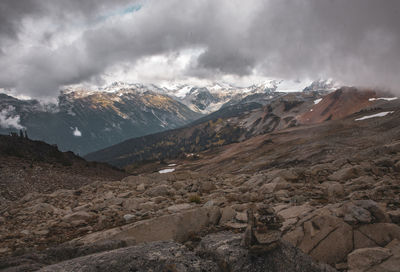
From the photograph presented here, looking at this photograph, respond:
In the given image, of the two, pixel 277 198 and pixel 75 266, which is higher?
pixel 75 266

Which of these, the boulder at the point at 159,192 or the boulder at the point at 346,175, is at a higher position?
the boulder at the point at 159,192

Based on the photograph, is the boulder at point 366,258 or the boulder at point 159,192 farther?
the boulder at point 159,192

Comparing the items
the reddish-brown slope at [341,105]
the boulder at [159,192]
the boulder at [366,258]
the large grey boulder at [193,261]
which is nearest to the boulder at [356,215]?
the boulder at [366,258]

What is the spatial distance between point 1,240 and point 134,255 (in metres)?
7.95

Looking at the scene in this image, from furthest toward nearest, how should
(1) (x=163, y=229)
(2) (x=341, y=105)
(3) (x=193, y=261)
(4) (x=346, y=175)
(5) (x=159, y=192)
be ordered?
(2) (x=341, y=105), (5) (x=159, y=192), (4) (x=346, y=175), (1) (x=163, y=229), (3) (x=193, y=261)

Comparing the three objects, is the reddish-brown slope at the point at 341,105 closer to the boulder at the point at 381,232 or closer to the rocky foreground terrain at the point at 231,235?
the rocky foreground terrain at the point at 231,235

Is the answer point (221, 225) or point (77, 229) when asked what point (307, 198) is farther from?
point (77, 229)

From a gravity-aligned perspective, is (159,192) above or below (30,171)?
below

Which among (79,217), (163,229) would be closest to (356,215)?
(163,229)

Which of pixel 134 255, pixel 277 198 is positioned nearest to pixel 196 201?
pixel 277 198

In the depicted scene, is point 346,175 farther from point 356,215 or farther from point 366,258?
point 366,258

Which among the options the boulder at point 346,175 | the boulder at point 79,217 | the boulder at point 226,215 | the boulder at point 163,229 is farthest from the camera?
the boulder at point 346,175

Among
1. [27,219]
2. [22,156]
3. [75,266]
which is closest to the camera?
[75,266]

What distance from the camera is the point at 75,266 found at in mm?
4137
